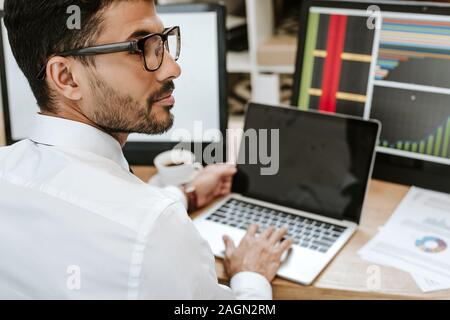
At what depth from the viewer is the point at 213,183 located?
136 centimetres

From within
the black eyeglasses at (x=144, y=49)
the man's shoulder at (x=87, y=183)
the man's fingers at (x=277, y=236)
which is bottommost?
the man's fingers at (x=277, y=236)

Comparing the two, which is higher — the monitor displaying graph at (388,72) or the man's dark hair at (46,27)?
the man's dark hair at (46,27)

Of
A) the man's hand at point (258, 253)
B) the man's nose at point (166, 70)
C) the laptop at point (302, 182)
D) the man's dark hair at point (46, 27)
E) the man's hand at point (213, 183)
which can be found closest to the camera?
the man's dark hair at point (46, 27)

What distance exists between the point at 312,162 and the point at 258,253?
0.28m

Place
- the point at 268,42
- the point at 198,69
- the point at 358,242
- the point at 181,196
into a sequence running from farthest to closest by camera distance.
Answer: the point at 268,42 → the point at 198,69 → the point at 181,196 → the point at 358,242

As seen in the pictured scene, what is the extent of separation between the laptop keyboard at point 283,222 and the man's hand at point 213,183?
0.05m

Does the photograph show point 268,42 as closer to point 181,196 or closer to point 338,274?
point 181,196

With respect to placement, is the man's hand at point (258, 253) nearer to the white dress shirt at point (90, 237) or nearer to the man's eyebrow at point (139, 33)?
the white dress shirt at point (90, 237)

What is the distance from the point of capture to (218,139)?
59.2 inches

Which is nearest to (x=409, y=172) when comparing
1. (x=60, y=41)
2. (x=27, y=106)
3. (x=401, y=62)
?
(x=401, y=62)

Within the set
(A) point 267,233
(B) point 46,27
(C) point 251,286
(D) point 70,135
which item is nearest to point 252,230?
(A) point 267,233

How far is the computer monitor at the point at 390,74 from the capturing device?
1.28 m

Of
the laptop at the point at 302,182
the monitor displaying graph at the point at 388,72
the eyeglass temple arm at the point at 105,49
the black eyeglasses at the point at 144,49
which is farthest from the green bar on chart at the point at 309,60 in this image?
the eyeglass temple arm at the point at 105,49

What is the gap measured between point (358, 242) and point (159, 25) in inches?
24.0
